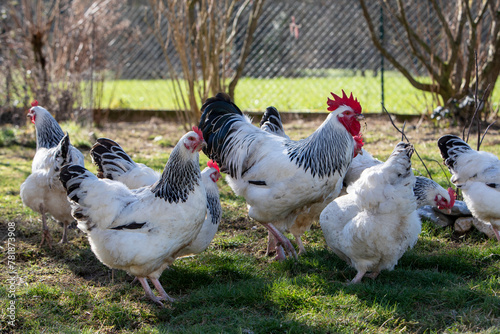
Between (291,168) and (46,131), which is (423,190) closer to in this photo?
(291,168)

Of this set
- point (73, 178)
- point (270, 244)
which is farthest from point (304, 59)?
point (73, 178)

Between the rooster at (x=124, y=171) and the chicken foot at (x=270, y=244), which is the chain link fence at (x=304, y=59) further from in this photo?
the rooster at (x=124, y=171)

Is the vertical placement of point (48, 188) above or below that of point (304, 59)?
below

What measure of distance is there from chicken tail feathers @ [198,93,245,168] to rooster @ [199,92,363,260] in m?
0.20

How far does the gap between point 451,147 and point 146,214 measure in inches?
127

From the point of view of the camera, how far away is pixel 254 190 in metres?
4.68

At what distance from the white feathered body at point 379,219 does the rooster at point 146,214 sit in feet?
3.95

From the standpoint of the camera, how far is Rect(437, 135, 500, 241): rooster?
180 inches

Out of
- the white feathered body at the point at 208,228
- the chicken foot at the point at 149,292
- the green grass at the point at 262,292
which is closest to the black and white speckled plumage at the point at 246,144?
the white feathered body at the point at 208,228

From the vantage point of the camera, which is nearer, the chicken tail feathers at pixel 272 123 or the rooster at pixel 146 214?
the rooster at pixel 146 214

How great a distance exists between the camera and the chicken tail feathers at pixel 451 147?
497 cm

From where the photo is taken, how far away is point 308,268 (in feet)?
14.2

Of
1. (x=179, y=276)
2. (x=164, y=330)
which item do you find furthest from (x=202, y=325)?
(x=179, y=276)

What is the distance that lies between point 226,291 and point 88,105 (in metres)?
7.86
